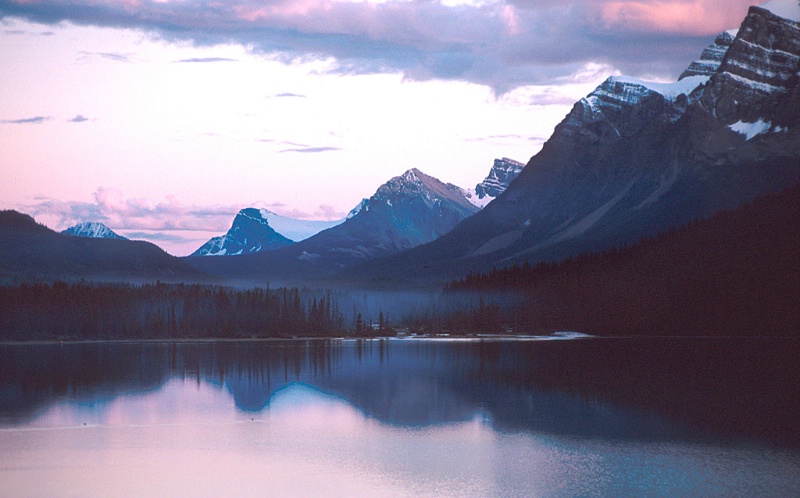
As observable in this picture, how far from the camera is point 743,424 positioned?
79.9 m

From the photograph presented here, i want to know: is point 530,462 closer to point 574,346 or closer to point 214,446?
point 214,446

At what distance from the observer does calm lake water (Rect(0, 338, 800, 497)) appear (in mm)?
58219

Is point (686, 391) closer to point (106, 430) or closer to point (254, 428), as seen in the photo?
point (254, 428)

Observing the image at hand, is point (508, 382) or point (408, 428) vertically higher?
point (508, 382)

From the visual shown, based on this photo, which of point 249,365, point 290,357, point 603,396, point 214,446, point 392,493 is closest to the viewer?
point 392,493

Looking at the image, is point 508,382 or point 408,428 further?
point 508,382

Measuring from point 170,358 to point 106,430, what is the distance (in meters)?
89.1

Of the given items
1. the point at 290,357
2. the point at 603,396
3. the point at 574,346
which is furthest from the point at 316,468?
the point at 574,346

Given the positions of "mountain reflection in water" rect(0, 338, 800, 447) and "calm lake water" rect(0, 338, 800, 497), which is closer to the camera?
"calm lake water" rect(0, 338, 800, 497)

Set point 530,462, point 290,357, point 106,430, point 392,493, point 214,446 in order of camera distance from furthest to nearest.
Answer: point 290,357
point 106,430
point 214,446
point 530,462
point 392,493

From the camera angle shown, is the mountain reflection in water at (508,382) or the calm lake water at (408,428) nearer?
the calm lake water at (408,428)

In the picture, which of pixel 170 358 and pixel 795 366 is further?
pixel 170 358

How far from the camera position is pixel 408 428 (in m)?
79.6

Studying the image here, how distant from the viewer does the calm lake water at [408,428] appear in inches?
2292
